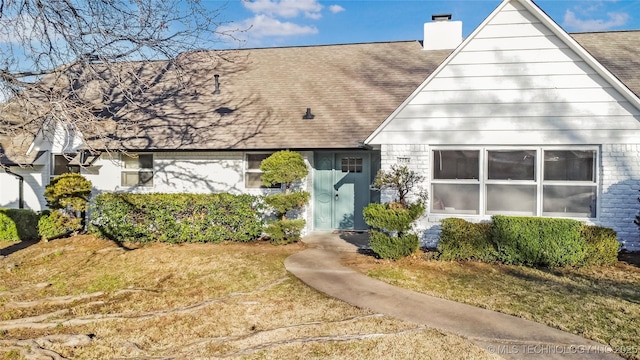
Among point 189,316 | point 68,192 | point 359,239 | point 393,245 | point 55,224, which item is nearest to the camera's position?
point 189,316

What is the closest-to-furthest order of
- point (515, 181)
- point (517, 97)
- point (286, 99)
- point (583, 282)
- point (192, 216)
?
point (583, 282), point (517, 97), point (515, 181), point (192, 216), point (286, 99)

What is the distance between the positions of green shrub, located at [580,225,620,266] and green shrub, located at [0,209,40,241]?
14919 millimetres

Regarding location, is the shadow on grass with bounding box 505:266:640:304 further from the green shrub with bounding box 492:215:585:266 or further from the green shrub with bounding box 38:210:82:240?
the green shrub with bounding box 38:210:82:240

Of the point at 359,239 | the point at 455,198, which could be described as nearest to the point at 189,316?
the point at 359,239

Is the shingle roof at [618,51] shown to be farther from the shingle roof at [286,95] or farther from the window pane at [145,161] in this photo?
the window pane at [145,161]

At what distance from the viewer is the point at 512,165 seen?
9.94 m

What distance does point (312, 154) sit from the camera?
12.7 m

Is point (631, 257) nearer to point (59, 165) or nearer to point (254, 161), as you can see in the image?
point (254, 161)

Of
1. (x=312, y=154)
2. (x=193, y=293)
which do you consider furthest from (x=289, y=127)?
(x=193, y=293)

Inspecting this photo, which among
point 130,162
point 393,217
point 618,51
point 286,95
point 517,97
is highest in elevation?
point 618,51

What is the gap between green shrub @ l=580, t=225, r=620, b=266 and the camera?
845cm

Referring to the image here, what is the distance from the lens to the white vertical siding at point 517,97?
9.20 m

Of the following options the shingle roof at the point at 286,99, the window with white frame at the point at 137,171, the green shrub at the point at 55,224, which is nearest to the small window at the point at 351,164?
the shingle roof at the point at 286,99

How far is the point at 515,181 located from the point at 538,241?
183 cm
